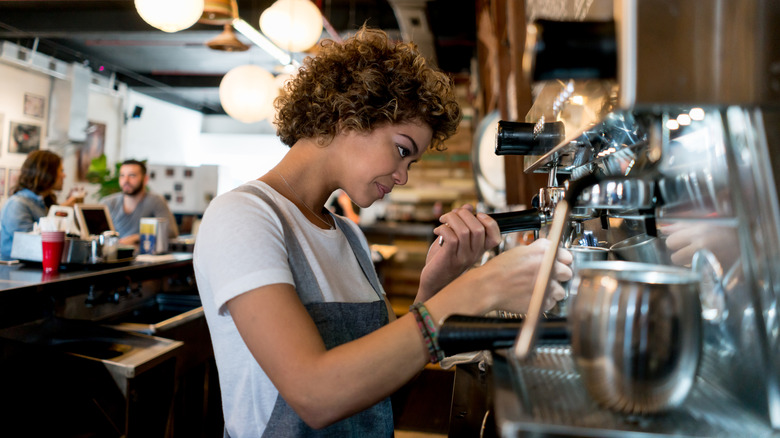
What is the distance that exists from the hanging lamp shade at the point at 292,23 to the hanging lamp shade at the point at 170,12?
0.61 m

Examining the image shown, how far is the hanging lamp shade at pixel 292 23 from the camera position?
138 inches

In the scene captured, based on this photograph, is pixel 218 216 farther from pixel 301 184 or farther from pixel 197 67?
pixel 197 67

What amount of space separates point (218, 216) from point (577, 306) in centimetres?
61

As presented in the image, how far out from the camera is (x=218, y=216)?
928 millimetres

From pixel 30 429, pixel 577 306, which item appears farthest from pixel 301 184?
pixel 30 429

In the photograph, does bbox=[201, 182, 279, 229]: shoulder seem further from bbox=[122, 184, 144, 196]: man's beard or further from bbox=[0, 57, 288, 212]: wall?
bbox=[0, 57, 288, 212]: wall

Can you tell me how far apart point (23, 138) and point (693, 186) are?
360 inches

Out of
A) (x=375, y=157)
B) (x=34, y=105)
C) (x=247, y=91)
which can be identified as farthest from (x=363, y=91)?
(x=34, y=105)

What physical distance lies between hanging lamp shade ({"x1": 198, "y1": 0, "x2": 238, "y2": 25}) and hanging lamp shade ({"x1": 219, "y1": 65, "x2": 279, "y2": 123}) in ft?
1.66

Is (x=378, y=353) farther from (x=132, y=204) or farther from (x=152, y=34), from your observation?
(x=152, y=34)

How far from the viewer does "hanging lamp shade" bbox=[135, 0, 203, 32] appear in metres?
2.87

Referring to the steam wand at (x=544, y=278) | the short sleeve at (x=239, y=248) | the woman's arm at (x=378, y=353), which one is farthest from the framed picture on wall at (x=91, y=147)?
the steam wand at (x=544, y=278)

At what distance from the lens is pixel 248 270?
2.78ft

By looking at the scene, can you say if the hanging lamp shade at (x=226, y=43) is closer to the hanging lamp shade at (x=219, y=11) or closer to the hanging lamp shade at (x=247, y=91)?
the hanging lamp shade at (x=247, y=91)
